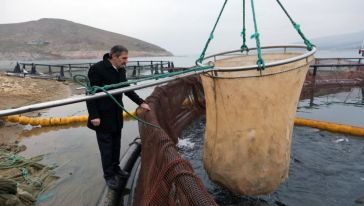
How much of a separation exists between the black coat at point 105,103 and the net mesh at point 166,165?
47 cm

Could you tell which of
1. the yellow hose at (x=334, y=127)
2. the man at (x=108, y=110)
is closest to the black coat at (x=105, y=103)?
the man at (x=108, y=110)

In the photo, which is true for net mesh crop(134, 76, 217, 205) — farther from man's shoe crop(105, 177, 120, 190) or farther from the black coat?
the black coat

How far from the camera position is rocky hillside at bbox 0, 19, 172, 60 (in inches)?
5487

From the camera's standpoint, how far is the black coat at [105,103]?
3.99 metres

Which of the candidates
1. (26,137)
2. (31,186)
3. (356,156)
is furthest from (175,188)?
(26,137)

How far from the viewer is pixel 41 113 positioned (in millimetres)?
12656

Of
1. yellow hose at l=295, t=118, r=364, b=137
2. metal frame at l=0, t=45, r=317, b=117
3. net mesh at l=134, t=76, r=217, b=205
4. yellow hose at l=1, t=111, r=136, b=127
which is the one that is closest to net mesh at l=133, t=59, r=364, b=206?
net mesh at l=134, t=76, r=217, b=205

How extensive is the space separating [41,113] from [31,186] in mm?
7988

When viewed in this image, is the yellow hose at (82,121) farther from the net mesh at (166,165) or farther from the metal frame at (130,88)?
the metal frame at (130,88)

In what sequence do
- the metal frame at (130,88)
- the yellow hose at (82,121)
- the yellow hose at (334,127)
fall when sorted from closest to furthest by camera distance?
the metal frame at (130,88)
the yellow hose at (334,127)
the yellow hose at (82,121)

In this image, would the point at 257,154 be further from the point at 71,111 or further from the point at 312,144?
the point at 71,111

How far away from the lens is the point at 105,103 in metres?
4.09

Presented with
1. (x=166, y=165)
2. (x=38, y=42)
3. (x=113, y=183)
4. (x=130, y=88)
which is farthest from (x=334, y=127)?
(x=38, y=42)

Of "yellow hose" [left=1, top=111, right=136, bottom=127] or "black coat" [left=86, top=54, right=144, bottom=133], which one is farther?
"yellow hose" [left=1, top=111, right=136, bottom=127]
